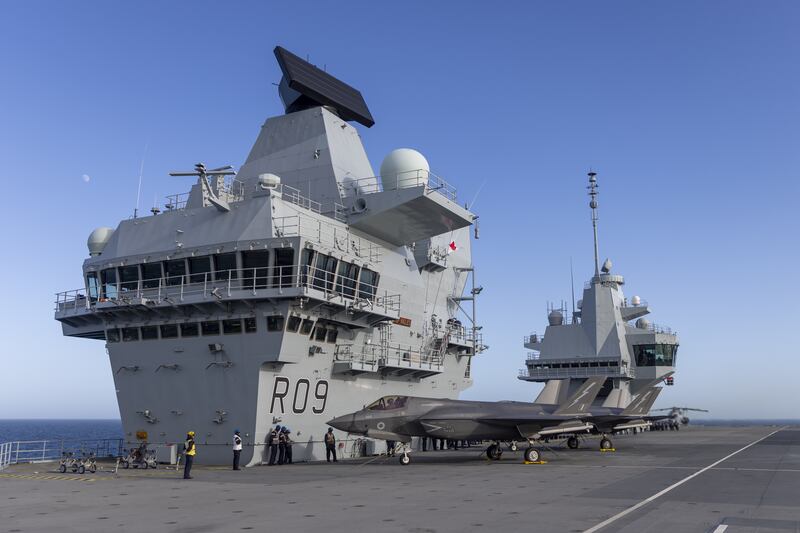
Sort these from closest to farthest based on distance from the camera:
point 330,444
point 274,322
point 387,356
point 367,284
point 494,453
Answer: point 274,322, point 330,444, point 494,453, point 367,284, point 387,356

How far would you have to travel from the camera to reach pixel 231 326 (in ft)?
83.5

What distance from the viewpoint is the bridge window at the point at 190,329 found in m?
26.0

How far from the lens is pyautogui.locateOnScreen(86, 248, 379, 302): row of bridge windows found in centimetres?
2514

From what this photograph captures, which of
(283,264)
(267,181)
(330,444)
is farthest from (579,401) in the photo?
(267,181)

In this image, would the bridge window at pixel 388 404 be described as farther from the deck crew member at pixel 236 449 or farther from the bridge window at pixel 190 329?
the bridge window at pixel 190 329

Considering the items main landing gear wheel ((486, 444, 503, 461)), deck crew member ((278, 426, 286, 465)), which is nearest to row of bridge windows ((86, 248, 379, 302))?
deck crew member ((278, 426, 286, 465))

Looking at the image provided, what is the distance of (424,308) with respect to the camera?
3544cm

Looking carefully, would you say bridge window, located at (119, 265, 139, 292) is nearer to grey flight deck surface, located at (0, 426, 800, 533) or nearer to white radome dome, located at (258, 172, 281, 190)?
white radome dome, located at (258, 172, 281, 190)

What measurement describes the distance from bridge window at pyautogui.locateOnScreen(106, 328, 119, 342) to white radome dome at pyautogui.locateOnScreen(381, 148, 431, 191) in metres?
13.5

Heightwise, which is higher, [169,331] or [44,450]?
[169,331]

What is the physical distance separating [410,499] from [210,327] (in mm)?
13630

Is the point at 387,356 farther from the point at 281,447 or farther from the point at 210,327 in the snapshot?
the point at 210,327

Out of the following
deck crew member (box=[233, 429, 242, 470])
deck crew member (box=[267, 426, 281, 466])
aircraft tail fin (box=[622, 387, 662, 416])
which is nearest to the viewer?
deck crew member (box=[233, 429, 242, 470])

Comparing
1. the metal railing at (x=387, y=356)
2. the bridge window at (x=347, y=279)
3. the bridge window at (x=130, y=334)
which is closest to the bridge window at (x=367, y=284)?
the bridge window at (x=347, y=279)
